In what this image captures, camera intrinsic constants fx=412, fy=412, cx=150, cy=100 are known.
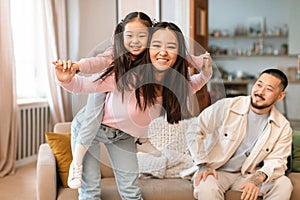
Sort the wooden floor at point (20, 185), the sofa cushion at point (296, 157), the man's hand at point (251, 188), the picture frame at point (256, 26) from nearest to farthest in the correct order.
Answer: the man's hand at point (251, 188) → the sofa cushion at point (296, 157) → the wooden floor at point (20, 185) → the picture frame at point (256, 26)

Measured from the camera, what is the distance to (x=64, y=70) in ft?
3.34

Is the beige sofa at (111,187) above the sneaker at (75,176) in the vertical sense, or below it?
below

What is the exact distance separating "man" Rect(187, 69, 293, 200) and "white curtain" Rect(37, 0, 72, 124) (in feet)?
7.89

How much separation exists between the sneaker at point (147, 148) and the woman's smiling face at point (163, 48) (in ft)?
1.16

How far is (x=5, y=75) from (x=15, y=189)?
101 cm

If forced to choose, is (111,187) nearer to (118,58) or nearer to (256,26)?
(118,58)

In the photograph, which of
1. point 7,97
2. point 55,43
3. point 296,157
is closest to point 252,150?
point 296,157

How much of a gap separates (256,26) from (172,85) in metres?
6.37

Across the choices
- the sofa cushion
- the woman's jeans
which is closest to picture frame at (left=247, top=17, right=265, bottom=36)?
the sofa cushion

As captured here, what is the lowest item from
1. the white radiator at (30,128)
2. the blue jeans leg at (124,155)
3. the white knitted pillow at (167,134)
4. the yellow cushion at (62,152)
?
the white radiator at (30,128)

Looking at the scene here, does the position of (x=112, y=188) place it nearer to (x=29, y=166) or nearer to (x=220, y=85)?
(x=220, y=85)

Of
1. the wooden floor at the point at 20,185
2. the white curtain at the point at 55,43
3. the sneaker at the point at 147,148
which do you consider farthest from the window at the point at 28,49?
the sneaker at the point at 147,148

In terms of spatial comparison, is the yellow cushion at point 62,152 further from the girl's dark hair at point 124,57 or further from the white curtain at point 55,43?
the white curtain at point 55,43

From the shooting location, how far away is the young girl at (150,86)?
101cm
